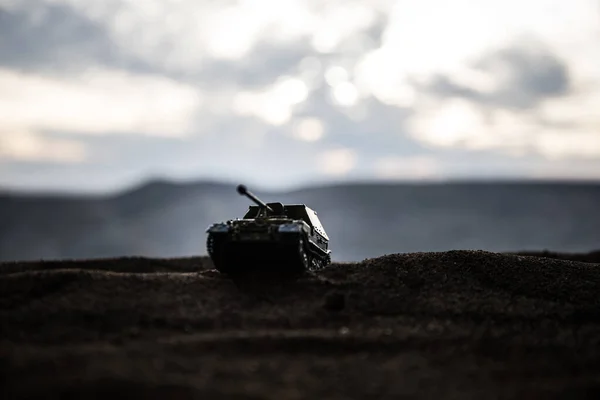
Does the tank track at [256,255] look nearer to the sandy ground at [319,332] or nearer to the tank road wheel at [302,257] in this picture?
the tank road wheel at [302,257]

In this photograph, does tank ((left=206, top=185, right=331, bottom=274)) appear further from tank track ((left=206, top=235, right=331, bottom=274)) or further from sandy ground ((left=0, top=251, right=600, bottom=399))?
sandy ground ((left=0, top=251, right=600, bottom=399))

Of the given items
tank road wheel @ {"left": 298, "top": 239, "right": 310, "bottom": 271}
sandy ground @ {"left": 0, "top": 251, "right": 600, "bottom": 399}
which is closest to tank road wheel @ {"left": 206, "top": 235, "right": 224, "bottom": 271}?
sandy ground @ {"left": 0, "top": 251, "right": 600, "bottom": 399}

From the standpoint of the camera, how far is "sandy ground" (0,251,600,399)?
937cm

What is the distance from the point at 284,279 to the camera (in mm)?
16578

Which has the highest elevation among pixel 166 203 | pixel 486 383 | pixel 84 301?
pixel 166 203

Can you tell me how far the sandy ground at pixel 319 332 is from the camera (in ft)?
30.7

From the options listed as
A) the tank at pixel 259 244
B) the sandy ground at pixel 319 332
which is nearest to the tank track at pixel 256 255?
the tank at pixel 259 244

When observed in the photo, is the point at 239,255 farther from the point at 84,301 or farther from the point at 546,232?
the point at 546,232

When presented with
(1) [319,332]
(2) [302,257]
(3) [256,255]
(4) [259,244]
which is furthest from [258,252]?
(1) [319,332]

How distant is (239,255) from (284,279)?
5.20ft

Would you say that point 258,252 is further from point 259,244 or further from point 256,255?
point 259,244

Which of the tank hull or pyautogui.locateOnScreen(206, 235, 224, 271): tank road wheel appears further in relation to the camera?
pyautogui.locateOnScreen(206, 235, 224, 271): tank road wheel

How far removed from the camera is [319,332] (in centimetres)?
1283

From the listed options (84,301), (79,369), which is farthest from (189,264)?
(79,369)
